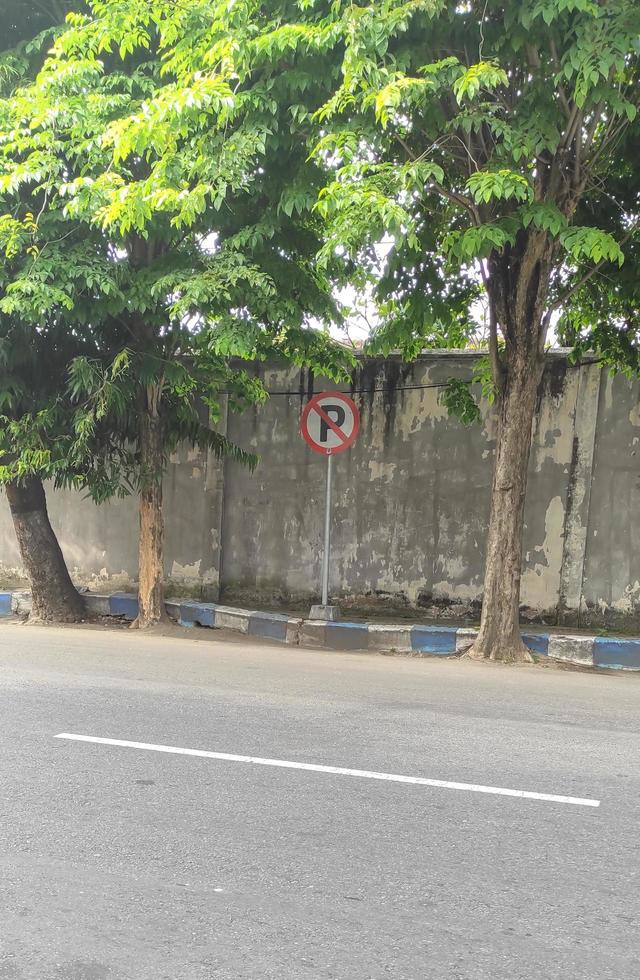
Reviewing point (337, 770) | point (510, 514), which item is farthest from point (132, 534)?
point (337, 770)

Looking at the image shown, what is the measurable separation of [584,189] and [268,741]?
218 inches

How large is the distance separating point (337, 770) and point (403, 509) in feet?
19.4

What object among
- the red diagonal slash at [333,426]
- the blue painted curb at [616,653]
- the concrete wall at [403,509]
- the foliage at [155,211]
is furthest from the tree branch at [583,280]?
the blue painted curb at [616,653]

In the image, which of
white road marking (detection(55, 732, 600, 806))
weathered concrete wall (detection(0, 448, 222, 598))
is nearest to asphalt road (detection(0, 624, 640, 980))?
white road marking (detection(55, 732, 600, 806))

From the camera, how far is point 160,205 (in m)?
6.79

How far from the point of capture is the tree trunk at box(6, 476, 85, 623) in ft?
33.7

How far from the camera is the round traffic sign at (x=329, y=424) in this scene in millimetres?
9234

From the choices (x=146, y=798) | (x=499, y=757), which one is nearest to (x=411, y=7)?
(x=499, y=757)

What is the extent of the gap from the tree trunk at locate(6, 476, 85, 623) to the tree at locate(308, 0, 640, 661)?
4994 mm

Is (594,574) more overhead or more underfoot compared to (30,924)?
more overhead

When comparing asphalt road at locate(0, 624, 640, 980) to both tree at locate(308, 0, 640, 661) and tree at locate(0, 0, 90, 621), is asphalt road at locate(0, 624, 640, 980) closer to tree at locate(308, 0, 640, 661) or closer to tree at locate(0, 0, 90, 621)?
tree at locate(308, 0, 640, 661)

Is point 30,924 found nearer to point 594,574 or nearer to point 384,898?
point 384,898

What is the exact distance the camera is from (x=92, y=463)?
950 centimetres

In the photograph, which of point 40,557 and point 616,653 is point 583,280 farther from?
point 40,557
